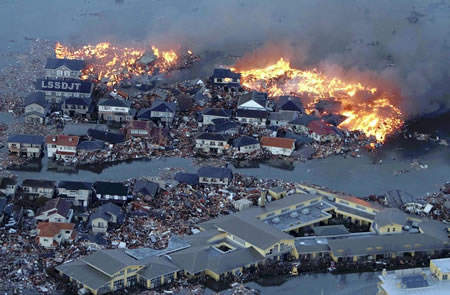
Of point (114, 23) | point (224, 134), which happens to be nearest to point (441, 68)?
point (224, 134)

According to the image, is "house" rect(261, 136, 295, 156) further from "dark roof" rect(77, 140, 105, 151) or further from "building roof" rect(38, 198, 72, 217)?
"building roof" rect(38, 198, 72, 217)

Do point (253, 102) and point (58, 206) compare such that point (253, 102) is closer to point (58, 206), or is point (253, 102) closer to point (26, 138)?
point (26, 138)

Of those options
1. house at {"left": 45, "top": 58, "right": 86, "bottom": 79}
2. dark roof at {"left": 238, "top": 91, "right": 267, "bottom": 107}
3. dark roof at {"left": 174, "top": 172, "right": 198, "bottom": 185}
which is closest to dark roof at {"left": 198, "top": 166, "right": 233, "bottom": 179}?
dark roof at {"left": 174, "top": 172, "right": 198, "bottom": 185}

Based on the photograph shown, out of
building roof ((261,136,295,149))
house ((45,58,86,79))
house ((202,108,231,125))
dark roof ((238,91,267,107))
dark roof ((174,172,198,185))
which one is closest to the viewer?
dark roof ((174,172,198,185))

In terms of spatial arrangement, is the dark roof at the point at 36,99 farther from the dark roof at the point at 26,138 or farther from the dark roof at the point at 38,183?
the dark roof at the point at 38,183

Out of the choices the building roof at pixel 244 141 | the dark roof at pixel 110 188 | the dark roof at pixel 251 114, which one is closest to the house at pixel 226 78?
the dark roof at pixel 251 114

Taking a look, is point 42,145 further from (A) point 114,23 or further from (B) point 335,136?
(A) point 114,23

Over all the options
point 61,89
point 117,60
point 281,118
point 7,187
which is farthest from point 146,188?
point 117,60
